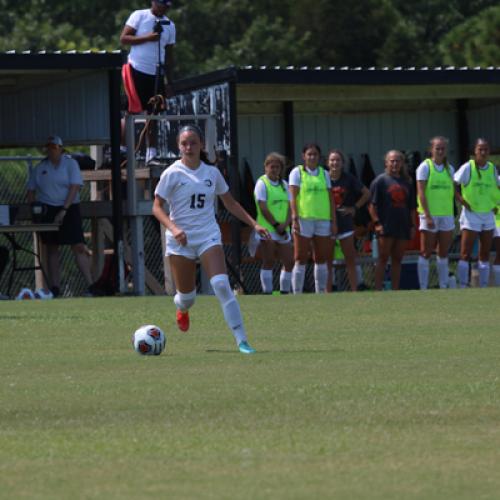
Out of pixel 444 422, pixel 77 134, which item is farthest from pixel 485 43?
pixel 444 422

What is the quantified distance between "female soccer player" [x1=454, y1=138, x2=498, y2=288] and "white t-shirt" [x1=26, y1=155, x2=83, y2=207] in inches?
224

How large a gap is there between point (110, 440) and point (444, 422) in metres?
1.84

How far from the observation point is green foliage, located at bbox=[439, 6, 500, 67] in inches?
1845

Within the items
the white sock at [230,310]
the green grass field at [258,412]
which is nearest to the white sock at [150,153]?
the green grass field at [258,412]

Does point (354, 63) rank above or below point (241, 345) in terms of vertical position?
above

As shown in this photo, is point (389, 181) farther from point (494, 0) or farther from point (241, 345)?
point (494, 0)

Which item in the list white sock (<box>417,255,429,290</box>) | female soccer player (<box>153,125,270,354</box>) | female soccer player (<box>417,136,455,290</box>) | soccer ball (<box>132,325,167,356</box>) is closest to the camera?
soccer ball (<box>132,325,167,356</box>)

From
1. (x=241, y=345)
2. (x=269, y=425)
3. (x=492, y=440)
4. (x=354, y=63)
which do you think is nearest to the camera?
(x=492, y=440)

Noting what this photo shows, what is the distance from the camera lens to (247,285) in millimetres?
28938

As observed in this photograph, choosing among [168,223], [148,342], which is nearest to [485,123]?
[168,223]

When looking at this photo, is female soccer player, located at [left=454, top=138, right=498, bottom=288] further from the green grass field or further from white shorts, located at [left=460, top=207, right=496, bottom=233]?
the green grass field

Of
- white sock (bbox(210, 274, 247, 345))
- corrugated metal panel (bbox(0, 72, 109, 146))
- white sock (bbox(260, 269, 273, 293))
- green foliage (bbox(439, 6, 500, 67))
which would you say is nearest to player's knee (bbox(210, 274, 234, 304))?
white sock (bbox(210, 274, 247, 345))

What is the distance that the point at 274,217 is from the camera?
23.8m

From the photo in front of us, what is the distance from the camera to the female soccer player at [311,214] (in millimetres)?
23219
